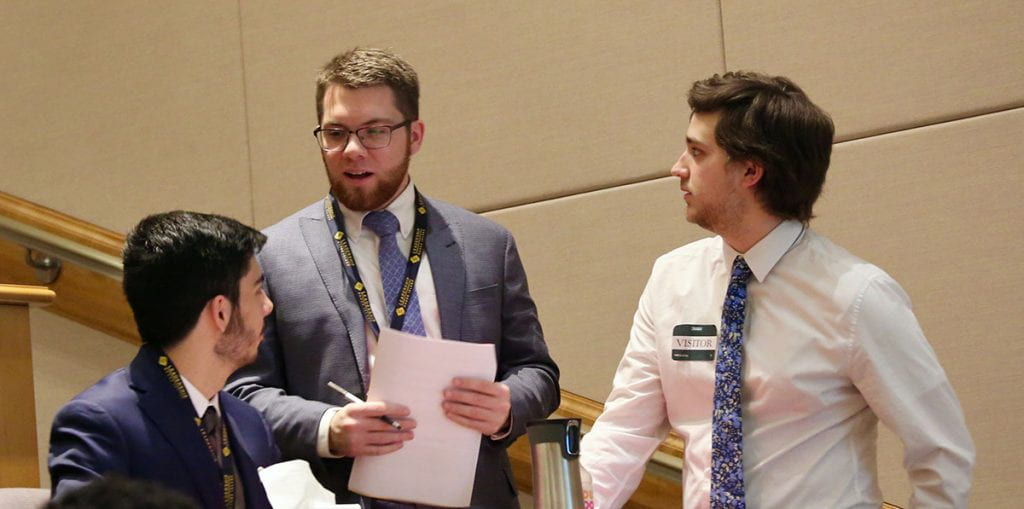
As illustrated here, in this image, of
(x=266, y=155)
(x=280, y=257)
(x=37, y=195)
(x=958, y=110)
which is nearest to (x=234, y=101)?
(x=266, y=155)

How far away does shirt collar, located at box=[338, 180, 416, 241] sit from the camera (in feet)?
8.55

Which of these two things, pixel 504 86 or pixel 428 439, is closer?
pixel 428 439

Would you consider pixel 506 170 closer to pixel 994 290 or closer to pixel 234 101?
pixel 234 101

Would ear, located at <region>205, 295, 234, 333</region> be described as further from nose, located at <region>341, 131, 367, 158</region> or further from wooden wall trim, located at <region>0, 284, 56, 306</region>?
wooden wall trim, located at <region>0, 284, 56, 306</region>

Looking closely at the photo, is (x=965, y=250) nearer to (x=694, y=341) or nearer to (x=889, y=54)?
(x=889, y=54)

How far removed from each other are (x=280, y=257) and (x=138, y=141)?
1821mm

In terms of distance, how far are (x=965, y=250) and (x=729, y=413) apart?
3.48 ft

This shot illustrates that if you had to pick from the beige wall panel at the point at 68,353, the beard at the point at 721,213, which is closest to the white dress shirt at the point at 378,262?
the beard at the point at 721,213

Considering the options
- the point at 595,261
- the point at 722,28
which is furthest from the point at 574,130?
the point at 722,28

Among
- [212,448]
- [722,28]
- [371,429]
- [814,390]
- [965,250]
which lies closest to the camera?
[212,448]

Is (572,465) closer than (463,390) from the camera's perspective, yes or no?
Yes

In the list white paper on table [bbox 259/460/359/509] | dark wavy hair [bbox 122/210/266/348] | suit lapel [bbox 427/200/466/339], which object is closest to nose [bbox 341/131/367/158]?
suit lapel [bbox 427/200/466/339]

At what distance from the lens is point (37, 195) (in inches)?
165

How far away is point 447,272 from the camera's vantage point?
2.57m
